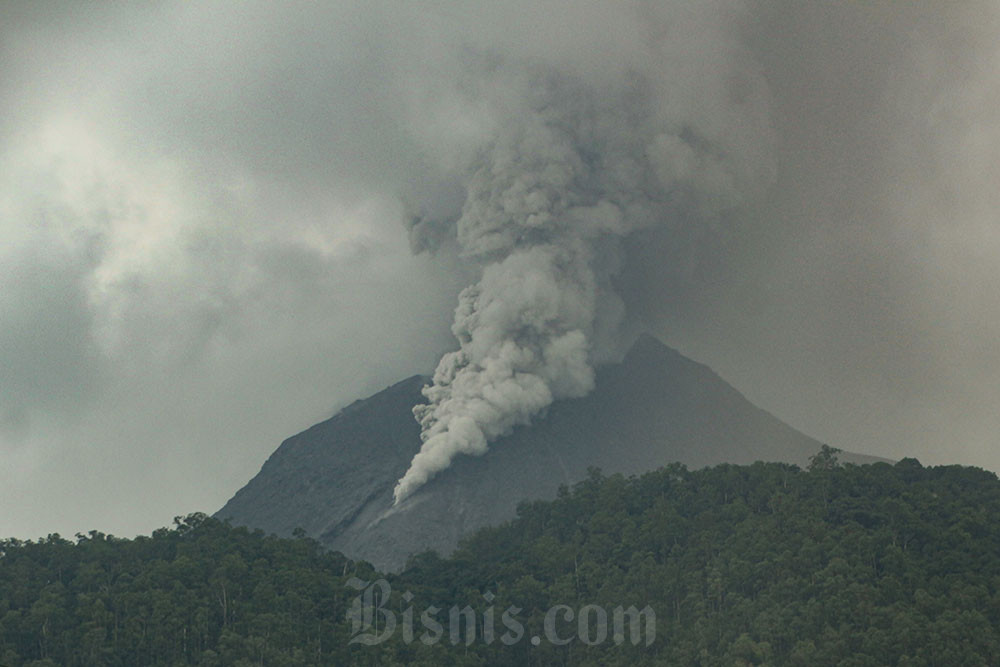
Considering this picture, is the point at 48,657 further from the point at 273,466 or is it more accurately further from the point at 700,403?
the point at 700,403

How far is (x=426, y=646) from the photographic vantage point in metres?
53.3

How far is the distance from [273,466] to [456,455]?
1407 cm

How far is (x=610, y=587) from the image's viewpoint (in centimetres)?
5809

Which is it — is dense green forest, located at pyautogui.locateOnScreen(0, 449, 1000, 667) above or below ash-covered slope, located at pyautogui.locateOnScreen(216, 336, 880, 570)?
below

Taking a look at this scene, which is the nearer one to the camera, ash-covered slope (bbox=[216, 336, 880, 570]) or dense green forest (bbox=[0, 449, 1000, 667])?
dense green forest (bbox=[0, 449, 1000, 667])

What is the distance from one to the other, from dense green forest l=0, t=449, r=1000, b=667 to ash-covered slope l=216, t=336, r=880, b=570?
907 centimetres

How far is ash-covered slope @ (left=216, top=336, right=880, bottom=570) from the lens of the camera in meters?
75.5

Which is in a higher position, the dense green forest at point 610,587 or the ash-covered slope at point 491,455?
the ash-covered slope at point 491,455

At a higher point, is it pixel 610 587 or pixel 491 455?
pixel 491 455

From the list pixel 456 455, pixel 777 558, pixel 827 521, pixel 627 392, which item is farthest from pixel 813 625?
pixel 627 392

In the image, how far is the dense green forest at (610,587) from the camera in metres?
50.5

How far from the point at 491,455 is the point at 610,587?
71.2 ft

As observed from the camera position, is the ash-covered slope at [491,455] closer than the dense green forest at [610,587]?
No

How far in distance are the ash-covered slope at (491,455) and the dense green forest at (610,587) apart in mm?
9070
